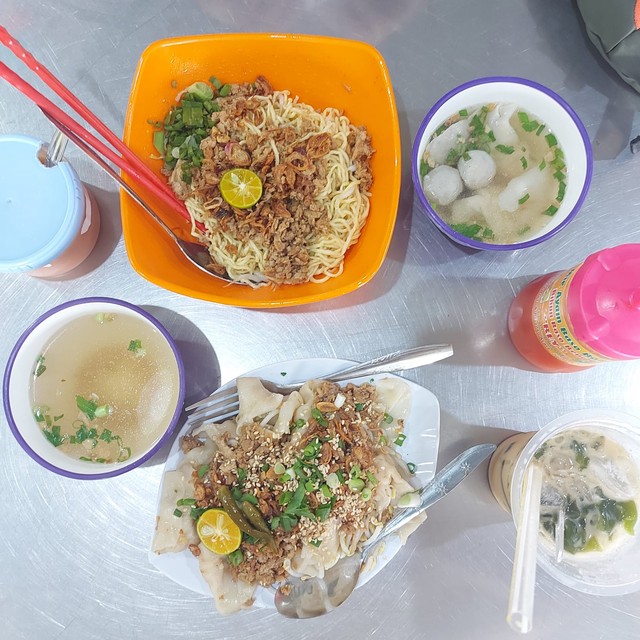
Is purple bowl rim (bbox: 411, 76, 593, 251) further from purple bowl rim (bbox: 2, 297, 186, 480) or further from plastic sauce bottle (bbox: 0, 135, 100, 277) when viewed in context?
plastic sauce bottle (bbox: 0, 135, 100, 277)

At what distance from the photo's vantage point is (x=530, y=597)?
130cm

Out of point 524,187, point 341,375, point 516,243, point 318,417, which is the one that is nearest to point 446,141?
point 524,187

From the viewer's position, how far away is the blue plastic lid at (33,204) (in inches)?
59.0

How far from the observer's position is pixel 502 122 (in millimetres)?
1591

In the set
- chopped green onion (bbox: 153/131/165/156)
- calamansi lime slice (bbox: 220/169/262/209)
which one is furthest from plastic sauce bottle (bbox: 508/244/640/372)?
chopped green onion (bbox: 153/131/165/156)

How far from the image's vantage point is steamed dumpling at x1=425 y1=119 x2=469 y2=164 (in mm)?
1585

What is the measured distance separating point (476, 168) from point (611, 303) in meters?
0.58

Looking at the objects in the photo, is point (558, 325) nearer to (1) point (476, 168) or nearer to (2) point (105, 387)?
(1) point (476, 168)

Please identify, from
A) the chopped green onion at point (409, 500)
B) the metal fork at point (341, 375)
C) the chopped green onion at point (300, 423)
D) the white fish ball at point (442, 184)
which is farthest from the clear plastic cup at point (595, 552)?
the white fish ball at point (442, 184)

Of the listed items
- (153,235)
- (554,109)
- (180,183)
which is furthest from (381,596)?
(554,109)

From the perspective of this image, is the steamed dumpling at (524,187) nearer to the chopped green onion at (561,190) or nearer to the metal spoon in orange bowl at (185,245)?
the chopped green onion at (561,190)

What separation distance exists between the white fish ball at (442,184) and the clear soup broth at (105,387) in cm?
92

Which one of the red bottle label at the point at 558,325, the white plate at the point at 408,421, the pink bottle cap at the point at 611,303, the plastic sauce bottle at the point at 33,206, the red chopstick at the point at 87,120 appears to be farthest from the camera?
the white plate at the point at 408,421

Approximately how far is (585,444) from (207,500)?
1.12 m
